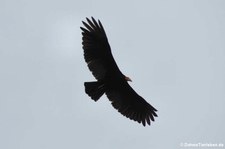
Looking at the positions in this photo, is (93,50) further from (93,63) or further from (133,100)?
(133,100)

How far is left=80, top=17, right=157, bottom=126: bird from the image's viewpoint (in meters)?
26.1

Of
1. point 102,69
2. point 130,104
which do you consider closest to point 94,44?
point 102,69

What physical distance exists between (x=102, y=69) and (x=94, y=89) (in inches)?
31.2

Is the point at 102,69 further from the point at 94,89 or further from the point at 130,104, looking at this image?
the point at 130,104

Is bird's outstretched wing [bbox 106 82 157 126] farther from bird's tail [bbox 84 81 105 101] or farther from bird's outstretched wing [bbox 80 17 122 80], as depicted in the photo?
bird's outstretched wing [bbox 80 17 122 80]

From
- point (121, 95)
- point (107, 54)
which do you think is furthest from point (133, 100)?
point (107, 54)

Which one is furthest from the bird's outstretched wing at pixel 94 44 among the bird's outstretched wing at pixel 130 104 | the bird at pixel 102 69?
the bird's outstretched wing at pixel 130 104

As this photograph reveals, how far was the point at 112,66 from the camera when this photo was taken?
2636cm

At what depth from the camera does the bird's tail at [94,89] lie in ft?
86.4

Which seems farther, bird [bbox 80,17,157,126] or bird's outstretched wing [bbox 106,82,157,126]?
bird's outstretched wing [bbox 106,82,157,126]

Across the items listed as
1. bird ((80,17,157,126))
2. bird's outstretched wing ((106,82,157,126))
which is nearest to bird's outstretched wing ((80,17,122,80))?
bird ((80,17,157,126))

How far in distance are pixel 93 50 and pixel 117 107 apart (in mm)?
2763

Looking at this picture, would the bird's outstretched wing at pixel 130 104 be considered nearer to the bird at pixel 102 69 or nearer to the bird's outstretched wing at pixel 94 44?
the bird at pixel 102 69

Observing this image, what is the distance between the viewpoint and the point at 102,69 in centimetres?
2644
